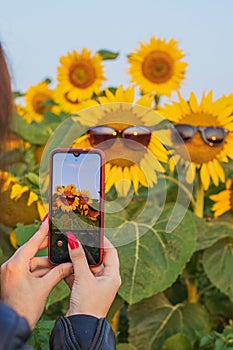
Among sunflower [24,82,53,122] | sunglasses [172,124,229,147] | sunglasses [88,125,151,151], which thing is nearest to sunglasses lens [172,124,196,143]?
sunglasses [172,124,229,147]

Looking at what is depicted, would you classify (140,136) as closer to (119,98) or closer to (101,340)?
(119,98)

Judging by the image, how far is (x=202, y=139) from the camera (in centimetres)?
190

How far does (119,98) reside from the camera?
6.37ft

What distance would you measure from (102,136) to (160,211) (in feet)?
0.76

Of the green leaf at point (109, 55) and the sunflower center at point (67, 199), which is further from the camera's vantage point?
the green leaf at point (109, 55)

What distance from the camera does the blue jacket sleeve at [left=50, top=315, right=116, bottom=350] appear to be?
0.98 metres

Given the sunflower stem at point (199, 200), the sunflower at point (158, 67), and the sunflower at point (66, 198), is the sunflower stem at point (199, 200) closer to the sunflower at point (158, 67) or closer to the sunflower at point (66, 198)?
the sunflower at point (158, 67)

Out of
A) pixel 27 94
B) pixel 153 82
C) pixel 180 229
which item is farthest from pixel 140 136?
pixel 27 94

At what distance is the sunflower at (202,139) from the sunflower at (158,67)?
32 cm

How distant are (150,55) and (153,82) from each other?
3.9 inches

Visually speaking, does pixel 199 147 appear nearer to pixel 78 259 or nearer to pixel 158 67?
pixel 158 67

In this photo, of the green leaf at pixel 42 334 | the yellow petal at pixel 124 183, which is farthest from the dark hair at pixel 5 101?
the yellow petal at pixel 124 183

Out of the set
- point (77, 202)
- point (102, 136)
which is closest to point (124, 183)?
point (102, 136)

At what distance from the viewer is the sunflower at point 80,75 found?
2551mm
